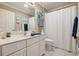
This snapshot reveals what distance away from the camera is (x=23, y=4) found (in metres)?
2.07

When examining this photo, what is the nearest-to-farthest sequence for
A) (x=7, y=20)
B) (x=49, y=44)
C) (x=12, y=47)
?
1. (x=12, y=47)
2. (x=7, y=20)
3. (x=49, y=44)

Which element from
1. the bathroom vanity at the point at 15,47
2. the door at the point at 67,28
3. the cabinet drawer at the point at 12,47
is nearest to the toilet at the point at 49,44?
the door at the point at 67,28

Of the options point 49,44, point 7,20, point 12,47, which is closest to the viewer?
point 12,47

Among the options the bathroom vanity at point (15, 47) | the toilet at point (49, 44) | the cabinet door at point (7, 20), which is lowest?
the toilet at point (49, 44)

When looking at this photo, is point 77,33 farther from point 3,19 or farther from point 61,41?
point 3,19

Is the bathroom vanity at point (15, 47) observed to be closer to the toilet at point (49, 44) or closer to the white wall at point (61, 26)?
the toilet at point (49, 44)

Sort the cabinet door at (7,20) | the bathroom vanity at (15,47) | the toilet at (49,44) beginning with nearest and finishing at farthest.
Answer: the bathroom vanity at (15,47), the cabinet door at (7,20), the toilet at (49,44)

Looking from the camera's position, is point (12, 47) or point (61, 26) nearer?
point (12, 47)

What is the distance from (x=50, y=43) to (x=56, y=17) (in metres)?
0.90

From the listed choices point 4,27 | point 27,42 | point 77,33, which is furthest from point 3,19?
point 77,33

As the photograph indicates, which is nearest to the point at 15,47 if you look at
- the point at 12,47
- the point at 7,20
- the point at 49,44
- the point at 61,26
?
the point at 12,47

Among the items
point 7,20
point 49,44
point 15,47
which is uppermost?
Answer: point 7,20

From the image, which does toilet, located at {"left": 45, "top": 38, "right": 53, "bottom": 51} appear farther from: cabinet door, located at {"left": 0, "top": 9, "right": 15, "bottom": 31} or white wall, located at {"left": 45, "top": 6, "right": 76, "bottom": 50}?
cabinet door, located at {"left": 0, "top": 9, "right": 15, "bottom": 31}

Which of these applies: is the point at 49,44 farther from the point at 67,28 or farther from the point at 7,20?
the point at 7,20
